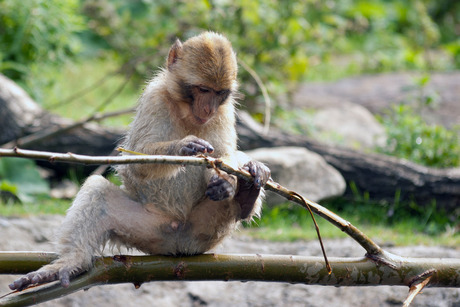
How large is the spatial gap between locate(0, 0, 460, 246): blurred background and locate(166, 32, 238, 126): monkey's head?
5.71 ft

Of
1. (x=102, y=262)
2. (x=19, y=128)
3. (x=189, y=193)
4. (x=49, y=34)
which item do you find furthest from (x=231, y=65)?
(x=49, y=34)

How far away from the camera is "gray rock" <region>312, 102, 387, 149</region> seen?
10758 millimetres

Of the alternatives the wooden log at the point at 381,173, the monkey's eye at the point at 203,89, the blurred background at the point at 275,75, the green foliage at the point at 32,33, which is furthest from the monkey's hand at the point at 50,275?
the green foliage at the point at 32,33

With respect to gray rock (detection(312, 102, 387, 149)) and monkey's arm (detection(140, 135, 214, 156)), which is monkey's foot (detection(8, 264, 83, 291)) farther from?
gray rock (detection(312, 102, 387, 149))

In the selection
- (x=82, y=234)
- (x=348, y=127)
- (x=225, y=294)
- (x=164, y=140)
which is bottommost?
(x=225, y=294)

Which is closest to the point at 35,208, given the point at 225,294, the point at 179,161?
the point at 225,294

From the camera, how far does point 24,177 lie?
27.5ft

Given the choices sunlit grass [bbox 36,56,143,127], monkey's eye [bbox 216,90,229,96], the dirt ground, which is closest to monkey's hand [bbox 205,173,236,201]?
monkey's eye [bbox 216,90,229,96]

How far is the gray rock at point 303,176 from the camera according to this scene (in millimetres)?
8281

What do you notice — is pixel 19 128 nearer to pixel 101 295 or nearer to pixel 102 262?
pixel 101 295

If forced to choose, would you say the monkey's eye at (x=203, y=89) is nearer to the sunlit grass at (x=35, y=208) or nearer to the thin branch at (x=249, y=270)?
the thin branch at (x=249, y=270)

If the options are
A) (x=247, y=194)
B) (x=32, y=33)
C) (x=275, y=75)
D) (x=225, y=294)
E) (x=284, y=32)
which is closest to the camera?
(x=247, y=194)

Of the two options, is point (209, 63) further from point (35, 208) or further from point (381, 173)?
point (381, 173)

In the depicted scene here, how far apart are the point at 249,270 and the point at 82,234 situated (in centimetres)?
112
